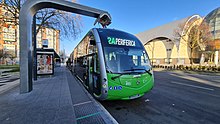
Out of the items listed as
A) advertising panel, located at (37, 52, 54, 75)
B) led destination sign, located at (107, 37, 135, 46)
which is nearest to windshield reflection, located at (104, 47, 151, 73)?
led destination sign, located at (107, 37, 135, 46)

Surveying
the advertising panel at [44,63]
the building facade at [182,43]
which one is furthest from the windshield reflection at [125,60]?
the building facade at [182,43]

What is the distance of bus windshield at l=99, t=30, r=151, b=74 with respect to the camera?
4582 mm

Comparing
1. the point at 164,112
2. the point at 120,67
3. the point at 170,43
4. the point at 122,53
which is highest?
the point at 170,43

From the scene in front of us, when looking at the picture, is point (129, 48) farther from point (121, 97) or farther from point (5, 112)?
point (5, 112)

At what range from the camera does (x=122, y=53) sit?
4852 mm

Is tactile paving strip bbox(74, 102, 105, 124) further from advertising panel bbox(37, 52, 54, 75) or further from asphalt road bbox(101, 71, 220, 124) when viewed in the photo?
advertising panel bbox(37, 52, 54, 75)

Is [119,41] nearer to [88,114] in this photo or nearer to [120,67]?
[120,67]

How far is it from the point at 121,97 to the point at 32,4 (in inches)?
242

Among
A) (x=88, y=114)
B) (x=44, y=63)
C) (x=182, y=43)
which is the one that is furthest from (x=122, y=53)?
(x=182, y=43)

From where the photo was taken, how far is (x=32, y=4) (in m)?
6.19

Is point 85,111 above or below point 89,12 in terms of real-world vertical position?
below

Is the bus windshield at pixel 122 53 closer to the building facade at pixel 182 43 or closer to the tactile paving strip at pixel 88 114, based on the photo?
the tactile paving strip at pixel 88 114

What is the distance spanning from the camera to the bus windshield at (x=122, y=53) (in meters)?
4.58

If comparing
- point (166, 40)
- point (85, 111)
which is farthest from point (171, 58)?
→ point (85, 111)
